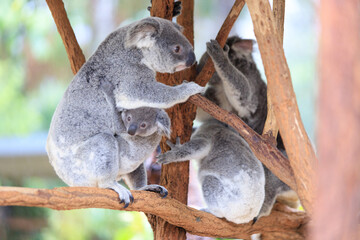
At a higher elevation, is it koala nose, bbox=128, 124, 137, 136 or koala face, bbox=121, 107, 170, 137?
koala face, bbox=121, 107, 170, 137

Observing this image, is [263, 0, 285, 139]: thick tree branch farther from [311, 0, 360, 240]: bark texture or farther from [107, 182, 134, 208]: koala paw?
[311, 0, 360, 240]: bark texture

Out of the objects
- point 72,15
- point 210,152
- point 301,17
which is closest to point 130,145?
point 210,152

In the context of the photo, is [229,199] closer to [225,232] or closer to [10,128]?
[225,232]

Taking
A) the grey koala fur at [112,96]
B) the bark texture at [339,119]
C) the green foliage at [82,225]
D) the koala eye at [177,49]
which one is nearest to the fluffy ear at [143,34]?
the grey koala fur at [112,96]

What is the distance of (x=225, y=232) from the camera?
11.1ft

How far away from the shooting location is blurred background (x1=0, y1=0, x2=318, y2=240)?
9188 mm

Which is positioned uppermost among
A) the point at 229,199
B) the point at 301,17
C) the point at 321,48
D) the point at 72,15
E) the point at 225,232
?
the point at 301,17

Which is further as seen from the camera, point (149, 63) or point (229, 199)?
point (229, 199)

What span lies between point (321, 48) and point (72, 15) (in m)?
12.6

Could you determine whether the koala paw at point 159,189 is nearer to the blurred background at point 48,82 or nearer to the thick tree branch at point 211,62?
the thick tree branch at point 211,62

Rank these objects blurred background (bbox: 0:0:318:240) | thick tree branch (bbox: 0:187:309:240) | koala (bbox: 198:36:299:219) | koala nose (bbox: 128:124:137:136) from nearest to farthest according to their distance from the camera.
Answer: thick tree branch (bbox: 0:187:309:240)
koala nose (bbox: 128:124:137:136)
koala (bbox: 198:36:299:219)
blurred background (bbox: 0:0:318:240)

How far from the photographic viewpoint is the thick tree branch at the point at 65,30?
3484mm

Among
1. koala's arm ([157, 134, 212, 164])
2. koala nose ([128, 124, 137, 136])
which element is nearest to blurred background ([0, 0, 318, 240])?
koala's arm ([157, 134, 212, 164])

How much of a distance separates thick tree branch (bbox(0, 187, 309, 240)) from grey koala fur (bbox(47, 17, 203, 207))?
0.20m
